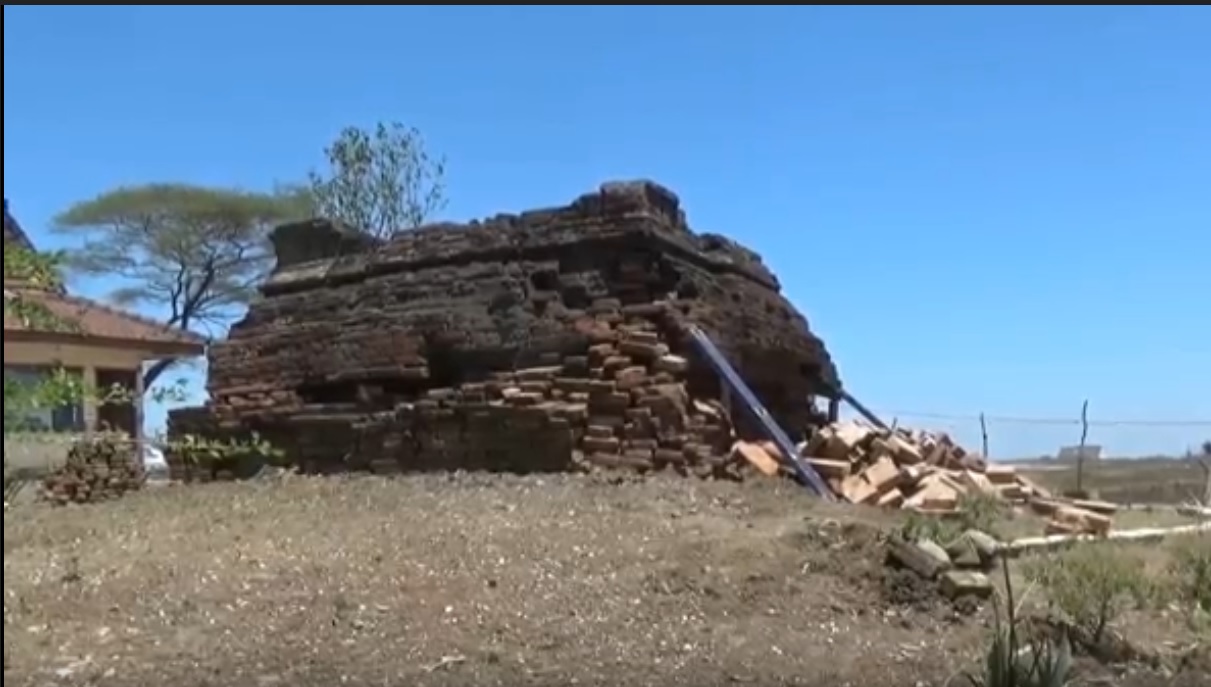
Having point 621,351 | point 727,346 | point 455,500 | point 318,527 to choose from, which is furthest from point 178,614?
point 727,346

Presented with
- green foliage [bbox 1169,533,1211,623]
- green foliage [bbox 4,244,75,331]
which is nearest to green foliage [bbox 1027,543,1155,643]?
green foliage [bbox 1169,533,1211,623]

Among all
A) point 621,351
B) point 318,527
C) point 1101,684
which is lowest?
point 1101,684

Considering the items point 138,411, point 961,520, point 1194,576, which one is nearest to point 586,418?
point 961,520

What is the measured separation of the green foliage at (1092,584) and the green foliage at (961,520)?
0.61m

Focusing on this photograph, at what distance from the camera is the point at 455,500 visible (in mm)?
8883

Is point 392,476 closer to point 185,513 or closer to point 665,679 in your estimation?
point 185,513

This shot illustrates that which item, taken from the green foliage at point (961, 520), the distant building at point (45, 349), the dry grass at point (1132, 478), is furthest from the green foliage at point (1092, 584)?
the dry grass at point (1132, 478)

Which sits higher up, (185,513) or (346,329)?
(346,329)

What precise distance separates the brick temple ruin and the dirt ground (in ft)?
3.10

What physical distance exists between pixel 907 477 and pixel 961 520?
1.49m

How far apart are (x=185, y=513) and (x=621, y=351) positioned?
3631 millimetres

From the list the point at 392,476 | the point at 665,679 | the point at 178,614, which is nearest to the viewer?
the point at 665,679

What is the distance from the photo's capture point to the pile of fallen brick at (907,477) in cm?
960

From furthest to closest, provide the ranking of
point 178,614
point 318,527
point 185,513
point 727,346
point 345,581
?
point 727,346 → point 185,513 → point 318,527 → point 345,581 → point 178,614
